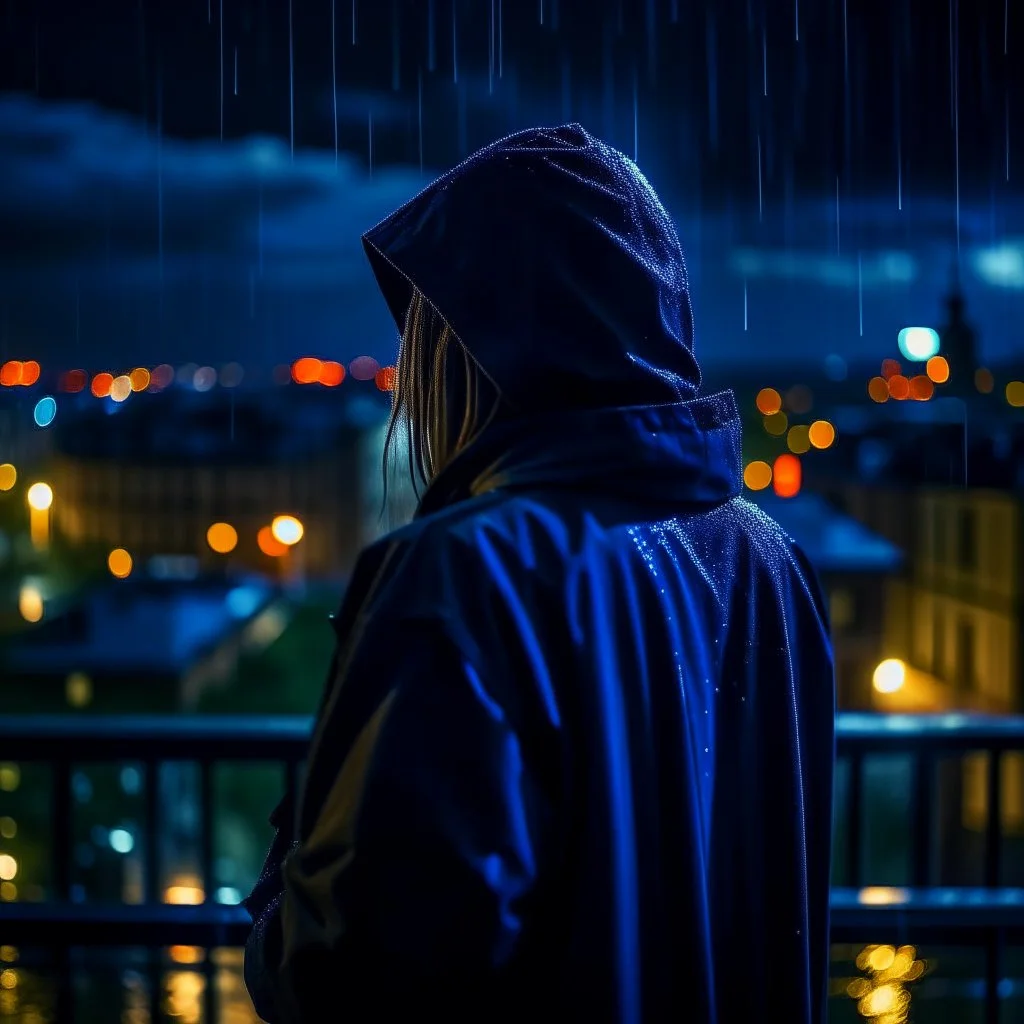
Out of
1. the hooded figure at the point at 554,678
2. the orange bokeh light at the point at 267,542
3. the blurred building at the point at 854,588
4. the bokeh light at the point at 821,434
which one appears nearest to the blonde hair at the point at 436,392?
the hooded figure at the point at 554,678

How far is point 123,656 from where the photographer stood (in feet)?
52.5

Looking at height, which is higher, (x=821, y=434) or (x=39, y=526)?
(x=821, y=434)

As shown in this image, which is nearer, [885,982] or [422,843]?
[422,843]

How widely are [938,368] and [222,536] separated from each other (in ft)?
73.6

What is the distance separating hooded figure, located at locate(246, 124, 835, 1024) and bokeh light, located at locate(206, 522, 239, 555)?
34650mm

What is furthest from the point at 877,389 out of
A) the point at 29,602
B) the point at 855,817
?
the point at 29,602

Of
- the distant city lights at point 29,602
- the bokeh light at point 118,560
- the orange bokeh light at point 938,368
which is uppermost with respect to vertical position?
the orange bokeh light at point 938,368

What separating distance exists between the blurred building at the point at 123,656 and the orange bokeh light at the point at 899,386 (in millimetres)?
13024

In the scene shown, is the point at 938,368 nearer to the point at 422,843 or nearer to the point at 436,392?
the point at 436,392

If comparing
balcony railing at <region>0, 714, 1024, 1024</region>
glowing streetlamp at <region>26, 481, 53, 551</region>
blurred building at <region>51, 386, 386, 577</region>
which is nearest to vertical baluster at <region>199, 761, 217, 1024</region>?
balcony railing at <region>0, 714, 1024, 1024</region>

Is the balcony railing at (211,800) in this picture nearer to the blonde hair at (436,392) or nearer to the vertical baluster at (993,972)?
the vertical baluster at (993,972)

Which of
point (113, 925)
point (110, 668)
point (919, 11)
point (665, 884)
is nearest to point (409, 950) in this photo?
point (665, 884)

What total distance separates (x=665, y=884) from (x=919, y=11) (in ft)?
17.6

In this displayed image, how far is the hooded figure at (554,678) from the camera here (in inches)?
31.1
